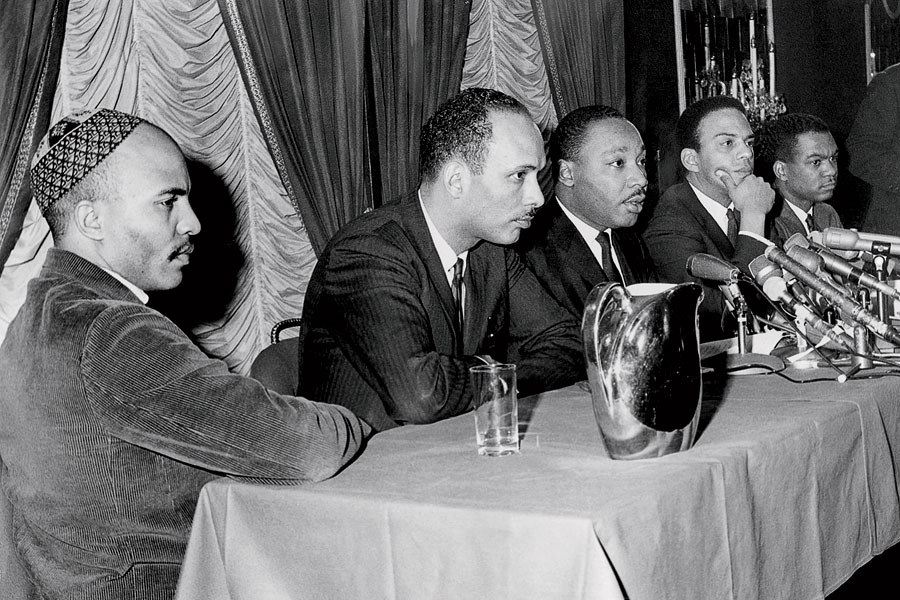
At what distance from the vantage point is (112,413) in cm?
162

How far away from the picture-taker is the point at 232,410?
5.38 ft

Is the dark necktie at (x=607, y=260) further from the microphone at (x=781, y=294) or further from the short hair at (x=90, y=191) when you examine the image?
the short hair at (x=90, y=191)

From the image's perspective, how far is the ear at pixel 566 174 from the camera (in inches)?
144

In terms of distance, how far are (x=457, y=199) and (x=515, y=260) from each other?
0.47 metres

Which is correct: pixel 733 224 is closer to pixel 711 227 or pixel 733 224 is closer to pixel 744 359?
pixel 711 227

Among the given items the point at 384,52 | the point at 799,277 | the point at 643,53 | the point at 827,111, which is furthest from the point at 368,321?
the point at 827,111

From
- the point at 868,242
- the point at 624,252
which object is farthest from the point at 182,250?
the point at 624,252

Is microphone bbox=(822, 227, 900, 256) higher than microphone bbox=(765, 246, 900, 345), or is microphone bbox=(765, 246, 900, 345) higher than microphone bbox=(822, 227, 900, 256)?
microphone bbox=(822, 227, 900, 256)

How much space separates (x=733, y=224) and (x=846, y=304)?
6.30 ft

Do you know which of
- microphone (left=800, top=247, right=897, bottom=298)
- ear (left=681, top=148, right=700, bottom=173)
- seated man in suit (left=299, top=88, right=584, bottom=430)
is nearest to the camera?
seated man in suit (left=299, top=88, right=584, bottom=430)

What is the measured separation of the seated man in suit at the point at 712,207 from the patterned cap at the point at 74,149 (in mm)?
2371

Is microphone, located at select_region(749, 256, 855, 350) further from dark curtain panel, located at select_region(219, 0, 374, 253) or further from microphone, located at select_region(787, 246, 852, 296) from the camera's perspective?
dark curtain panel, located at select_region(219, 0, 374, 253)

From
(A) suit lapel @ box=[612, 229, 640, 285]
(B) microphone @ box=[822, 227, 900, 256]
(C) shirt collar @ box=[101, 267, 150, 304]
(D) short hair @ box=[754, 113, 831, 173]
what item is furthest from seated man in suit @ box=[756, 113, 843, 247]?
(C) shirt collar @ box=[101, 267, 150, 304]

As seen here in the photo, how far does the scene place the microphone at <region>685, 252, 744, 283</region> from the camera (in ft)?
8.82
